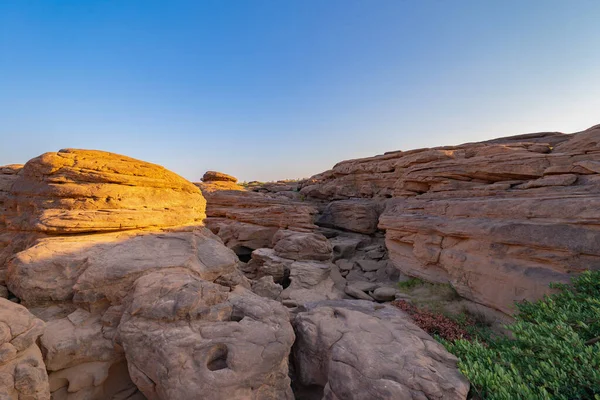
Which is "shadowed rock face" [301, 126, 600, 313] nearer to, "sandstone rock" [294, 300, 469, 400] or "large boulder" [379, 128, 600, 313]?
"large boulder" [379, 128, 600, 313]

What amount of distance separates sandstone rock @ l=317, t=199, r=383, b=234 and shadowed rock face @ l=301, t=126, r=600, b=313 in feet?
14.4

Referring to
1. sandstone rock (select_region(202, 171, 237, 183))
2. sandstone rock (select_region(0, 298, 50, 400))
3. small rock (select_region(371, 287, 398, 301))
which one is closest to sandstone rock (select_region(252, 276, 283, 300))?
small rock (select_region(371, 287, 398, 301))

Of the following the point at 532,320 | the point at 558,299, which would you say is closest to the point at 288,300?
the point at 532,320

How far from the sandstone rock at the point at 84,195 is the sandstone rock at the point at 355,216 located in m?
16.2

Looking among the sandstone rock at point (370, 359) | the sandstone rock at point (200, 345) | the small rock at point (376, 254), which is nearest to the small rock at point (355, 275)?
the small rock at point (376, 254)

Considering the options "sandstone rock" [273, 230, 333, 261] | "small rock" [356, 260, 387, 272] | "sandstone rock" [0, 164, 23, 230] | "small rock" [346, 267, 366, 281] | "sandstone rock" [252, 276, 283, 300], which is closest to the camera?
"sandstone rock" [0, 164, 23, 230]

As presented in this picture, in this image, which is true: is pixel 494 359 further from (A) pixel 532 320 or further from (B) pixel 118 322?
(B) pixel 118 322

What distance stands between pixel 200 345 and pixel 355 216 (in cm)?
1870

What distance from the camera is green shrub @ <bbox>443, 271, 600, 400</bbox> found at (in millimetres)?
3904

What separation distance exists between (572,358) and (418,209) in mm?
10573

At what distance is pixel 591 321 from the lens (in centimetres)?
530

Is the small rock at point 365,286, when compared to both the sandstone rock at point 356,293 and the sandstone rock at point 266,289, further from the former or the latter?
the sandstone rock at point 266,289

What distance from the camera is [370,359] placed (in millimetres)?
4844

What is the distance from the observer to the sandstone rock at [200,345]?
13.4 ft
